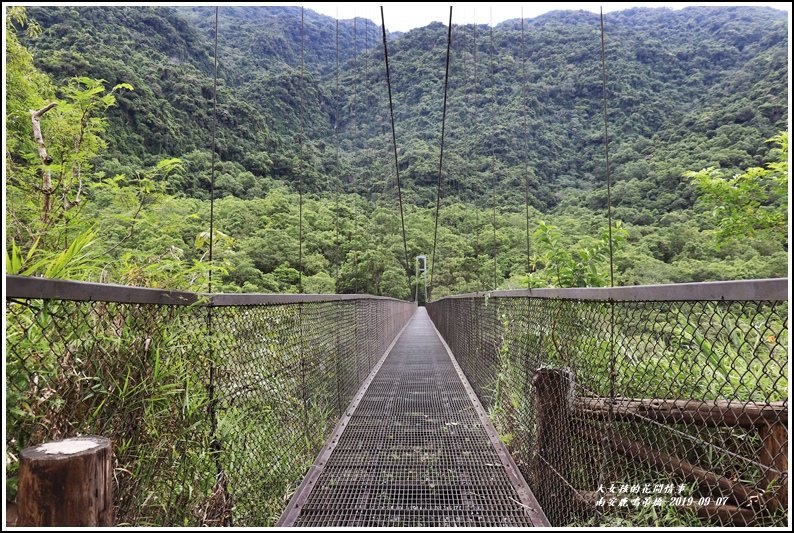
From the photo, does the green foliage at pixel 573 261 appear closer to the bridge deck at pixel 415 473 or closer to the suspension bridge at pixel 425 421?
the suspension bridge at pixel 425 421

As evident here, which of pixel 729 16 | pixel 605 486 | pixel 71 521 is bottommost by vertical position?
pixel 605 486

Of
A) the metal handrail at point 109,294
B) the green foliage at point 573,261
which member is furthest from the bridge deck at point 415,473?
the green foliage at point 573,261

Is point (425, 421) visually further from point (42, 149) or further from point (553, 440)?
point (42, 149)

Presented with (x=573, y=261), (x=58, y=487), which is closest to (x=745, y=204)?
(x=573, y=261)

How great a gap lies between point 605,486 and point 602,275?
1569 millimetres

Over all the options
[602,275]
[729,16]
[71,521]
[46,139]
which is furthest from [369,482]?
[729,16]

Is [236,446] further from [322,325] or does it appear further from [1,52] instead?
[1,52]

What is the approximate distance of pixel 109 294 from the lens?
96 centimetres

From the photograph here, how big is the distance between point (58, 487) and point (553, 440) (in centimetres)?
157

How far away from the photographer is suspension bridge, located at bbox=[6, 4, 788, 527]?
38.1 inches

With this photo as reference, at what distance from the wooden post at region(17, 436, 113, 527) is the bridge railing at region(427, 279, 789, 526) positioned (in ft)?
3.95

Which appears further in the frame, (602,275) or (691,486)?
(602,275)

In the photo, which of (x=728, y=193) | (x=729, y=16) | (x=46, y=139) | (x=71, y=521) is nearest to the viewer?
(x=71, y=521)

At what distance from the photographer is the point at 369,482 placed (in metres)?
1.92
